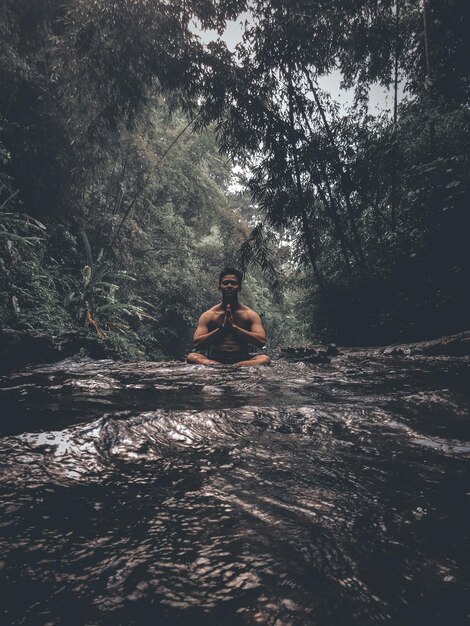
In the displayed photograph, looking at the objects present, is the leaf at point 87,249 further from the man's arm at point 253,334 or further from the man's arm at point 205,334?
the man's arm at point 253,334

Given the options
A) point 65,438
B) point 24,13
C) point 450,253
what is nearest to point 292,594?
point 65,438

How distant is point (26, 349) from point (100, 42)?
16.7 feet

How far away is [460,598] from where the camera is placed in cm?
63

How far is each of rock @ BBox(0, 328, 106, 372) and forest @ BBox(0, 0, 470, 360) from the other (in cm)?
125

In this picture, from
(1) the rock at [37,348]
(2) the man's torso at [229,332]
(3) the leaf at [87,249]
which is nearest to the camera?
(1) the rock at [37,348]

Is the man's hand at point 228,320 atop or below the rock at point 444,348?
atop

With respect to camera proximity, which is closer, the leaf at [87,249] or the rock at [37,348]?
the rock at [37,348]

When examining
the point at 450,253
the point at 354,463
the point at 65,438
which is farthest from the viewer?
the point at 450,253

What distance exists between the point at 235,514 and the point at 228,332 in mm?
3585

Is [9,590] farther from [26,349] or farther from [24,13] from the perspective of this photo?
[24,13]

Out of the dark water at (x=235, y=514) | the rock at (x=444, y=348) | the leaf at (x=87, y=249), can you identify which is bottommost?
the dark water at (x=235, y=514)

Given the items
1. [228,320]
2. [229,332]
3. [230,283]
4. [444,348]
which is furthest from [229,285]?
[444,348]

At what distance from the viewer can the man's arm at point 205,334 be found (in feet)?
14.3

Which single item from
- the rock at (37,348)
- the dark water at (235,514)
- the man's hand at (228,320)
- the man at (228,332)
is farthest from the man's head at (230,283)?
the dark water at (235,514)
